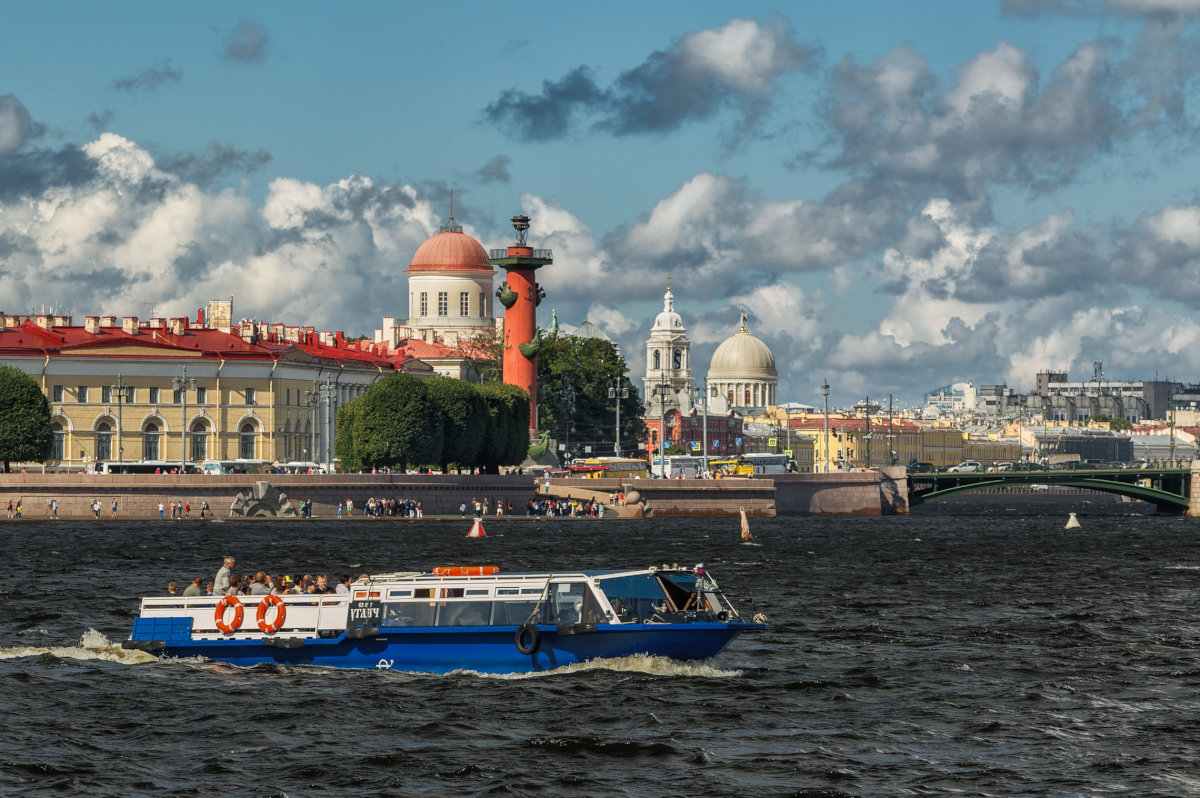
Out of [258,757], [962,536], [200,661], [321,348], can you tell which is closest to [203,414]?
[321,348]

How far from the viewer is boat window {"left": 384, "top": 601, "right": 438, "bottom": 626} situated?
28.1m

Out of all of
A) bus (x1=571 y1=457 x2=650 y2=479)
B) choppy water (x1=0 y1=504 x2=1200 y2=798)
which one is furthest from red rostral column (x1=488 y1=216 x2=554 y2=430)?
choppy water (x1=0 y1=504 x2=1200 y2=798)

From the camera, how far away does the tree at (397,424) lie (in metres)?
91.7

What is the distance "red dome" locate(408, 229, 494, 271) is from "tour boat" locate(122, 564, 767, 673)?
113m

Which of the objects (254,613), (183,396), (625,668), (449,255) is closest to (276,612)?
(254,613)

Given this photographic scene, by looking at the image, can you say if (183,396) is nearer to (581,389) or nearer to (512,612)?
(581,389)

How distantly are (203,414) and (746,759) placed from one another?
285ft

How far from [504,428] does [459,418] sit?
695 centimetres

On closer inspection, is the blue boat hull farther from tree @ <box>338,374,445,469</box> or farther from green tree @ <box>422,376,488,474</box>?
green tree @ <box>422,376,488,474</box>

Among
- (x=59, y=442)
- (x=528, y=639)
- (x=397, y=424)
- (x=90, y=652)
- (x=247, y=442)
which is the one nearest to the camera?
(x=528, y=639)

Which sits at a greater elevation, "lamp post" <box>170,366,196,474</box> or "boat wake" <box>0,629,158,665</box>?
"lamp post" <box>170,366,196,474</box>

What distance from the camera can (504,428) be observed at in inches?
3984

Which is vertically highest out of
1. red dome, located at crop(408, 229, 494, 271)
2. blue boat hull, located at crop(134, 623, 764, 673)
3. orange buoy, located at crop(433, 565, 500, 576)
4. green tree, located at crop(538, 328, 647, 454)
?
red dome, located at crop(408, 229, 494, 271)

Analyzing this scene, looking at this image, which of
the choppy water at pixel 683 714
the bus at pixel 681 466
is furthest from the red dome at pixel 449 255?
the choppy water at pixel 683 714
